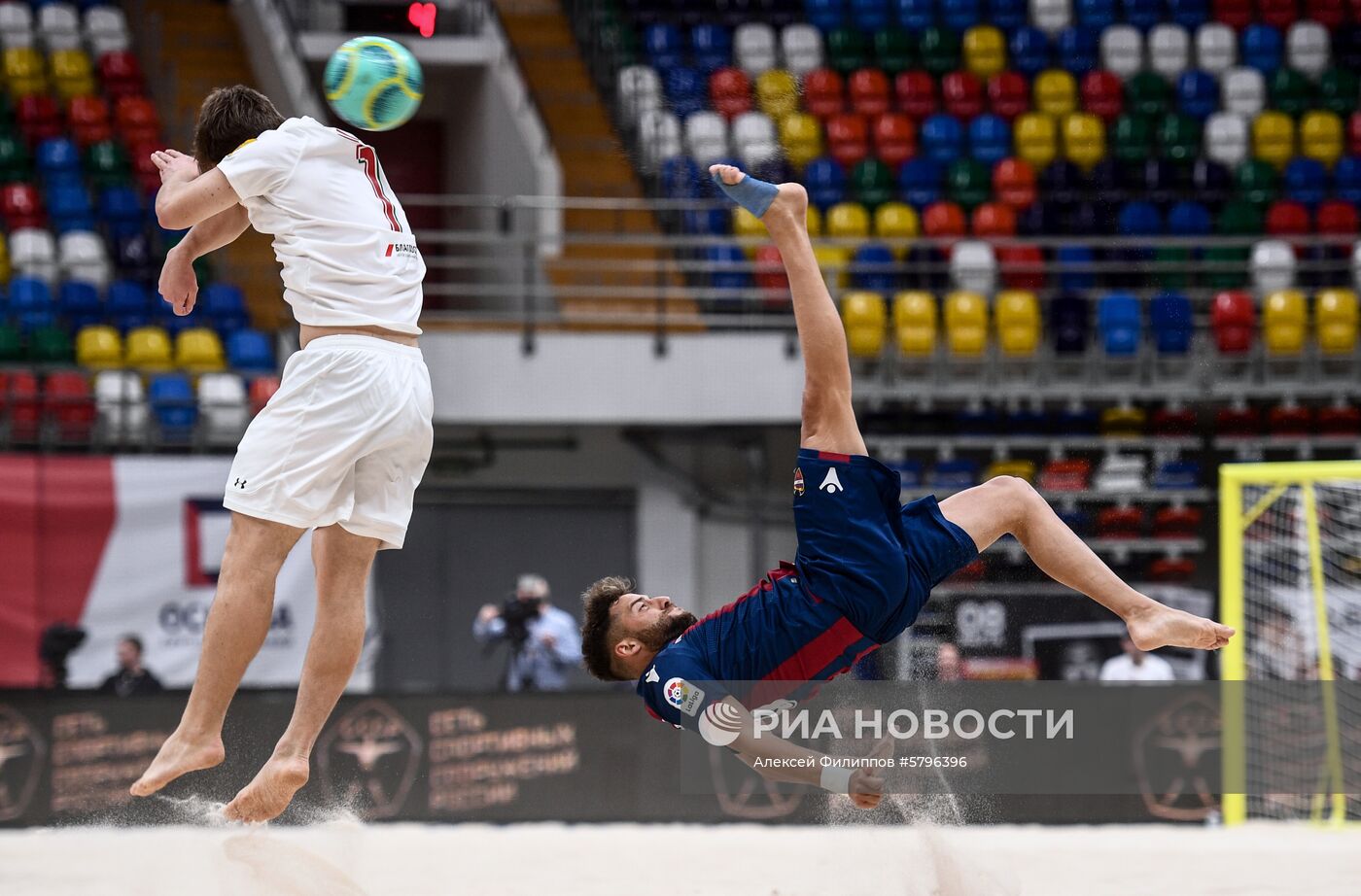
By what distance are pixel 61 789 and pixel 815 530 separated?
564 cm

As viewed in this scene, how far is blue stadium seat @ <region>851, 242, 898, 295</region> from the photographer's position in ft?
36.1

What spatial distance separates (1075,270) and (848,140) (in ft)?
6.08

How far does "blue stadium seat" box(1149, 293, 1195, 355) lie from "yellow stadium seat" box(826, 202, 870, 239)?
7.04ft

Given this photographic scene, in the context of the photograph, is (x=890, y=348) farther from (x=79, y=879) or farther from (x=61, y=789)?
(x=79, y=879)

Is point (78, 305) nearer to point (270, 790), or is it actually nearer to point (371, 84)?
point (371, 84)

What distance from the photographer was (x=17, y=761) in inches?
325

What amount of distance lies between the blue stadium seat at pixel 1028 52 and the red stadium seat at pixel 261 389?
5.97 meters

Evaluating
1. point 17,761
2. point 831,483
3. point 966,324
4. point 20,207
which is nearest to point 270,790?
point 831,483

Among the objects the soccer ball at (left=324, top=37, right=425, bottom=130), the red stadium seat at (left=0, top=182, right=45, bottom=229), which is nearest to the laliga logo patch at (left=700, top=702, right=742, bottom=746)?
the soccer ball at (left=324, top=37, right=425, bottom=130)

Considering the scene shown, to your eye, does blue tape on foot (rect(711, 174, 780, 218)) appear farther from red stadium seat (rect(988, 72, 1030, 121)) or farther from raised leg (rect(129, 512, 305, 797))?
red stadium seat (rect(988, 72, 1030, 121))

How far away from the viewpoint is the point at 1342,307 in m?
10.8

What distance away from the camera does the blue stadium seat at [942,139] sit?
1145cm

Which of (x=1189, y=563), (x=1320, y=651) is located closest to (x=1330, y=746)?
(x=1320, y=651)

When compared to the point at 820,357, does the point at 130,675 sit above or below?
below
